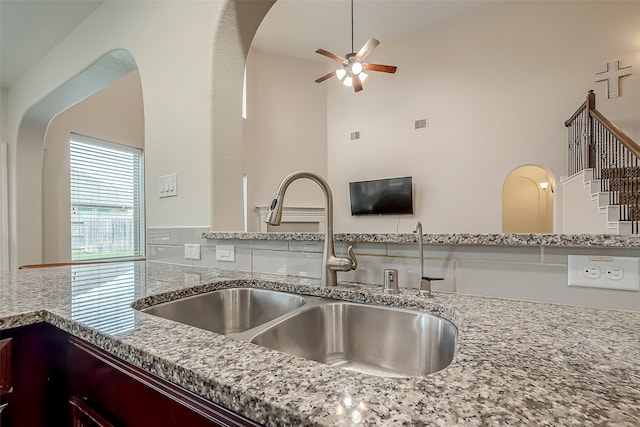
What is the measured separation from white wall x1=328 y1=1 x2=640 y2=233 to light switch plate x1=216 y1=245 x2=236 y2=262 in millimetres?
3937

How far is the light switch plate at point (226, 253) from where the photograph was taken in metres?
1.34

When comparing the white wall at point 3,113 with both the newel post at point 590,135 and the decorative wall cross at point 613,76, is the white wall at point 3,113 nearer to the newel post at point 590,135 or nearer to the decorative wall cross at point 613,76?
the newel post at point 590,135

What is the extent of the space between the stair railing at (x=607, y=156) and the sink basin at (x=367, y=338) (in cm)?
313

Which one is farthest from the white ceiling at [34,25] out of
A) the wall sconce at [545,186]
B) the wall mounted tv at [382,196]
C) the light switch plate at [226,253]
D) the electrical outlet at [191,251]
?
the wall sconce at [545,186]

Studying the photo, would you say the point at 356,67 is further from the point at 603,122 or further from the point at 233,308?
the point at 233,308

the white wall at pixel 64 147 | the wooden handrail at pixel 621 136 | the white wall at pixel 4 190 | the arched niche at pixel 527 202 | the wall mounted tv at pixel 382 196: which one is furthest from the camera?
the arched niche at pixel 527 202

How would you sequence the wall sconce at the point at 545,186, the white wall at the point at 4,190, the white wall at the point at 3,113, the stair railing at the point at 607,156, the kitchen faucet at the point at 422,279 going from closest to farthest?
the kitchen faucet at the point at 422,279, the stair railing at the point at 607,156, the white wall at the point at 4,190, the white wall at the point at 3,113, the wall sconce at the point at 545,186

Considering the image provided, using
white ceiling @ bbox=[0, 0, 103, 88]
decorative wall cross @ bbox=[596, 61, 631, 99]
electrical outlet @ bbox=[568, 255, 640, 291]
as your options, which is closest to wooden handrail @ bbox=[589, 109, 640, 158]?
decorative wall cross @ bbox=[596, 61, 631, 99]

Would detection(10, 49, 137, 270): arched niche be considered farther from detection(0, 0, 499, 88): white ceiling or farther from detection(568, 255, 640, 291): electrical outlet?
detection(568, 255, 640, 291): electrical outlet

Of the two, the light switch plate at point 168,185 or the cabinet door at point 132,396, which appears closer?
the cabinet door at point 132,396

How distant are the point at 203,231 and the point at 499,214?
4.10 metres

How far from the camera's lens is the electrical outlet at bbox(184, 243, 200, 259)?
4.79 ft

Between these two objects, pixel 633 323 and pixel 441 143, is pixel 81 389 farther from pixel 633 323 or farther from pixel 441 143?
pixel 441 143

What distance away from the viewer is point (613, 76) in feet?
12.1
